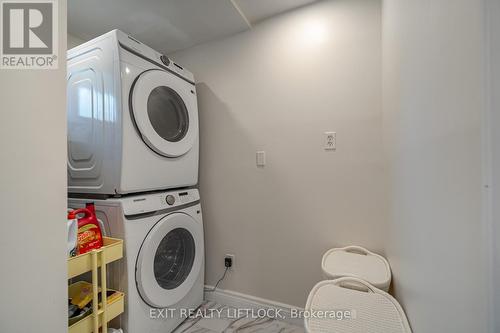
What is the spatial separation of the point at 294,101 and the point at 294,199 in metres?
0.67

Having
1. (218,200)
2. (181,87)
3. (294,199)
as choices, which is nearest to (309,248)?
(294,199)

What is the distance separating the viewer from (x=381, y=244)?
3.86ft

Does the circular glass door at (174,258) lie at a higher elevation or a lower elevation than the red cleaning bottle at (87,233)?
lower

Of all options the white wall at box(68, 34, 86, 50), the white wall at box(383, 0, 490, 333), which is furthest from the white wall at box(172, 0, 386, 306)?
the white wall at box(68, 34, 86, 50)

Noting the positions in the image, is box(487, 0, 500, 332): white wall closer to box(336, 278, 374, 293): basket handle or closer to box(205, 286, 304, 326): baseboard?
box(336, 278, 374, 293): basket handle

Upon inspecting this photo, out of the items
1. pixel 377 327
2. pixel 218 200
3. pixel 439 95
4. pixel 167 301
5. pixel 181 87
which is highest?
pixel 181 87

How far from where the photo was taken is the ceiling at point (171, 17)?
128cm

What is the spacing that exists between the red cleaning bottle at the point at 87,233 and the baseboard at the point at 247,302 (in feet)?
3.32

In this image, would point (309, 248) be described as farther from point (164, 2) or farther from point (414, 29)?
point (164, 2)

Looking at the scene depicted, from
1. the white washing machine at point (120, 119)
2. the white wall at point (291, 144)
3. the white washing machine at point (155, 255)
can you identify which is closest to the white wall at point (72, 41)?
the white washing machine at point (120, 119)

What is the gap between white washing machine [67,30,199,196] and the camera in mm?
1065

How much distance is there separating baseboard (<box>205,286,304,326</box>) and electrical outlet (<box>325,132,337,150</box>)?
111 centimetres

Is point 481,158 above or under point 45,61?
under

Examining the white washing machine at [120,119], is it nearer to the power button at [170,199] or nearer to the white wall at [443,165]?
the power button at [170,199]
